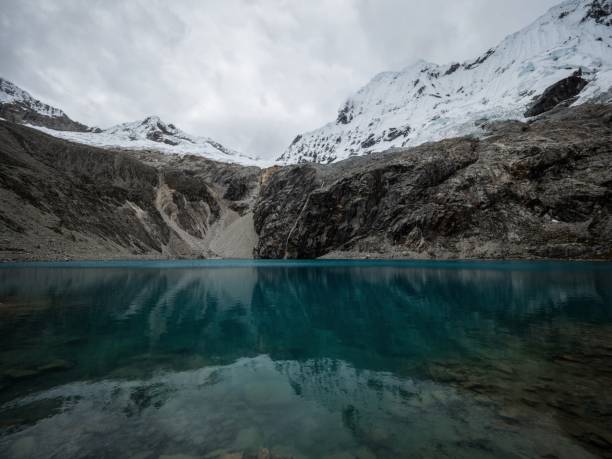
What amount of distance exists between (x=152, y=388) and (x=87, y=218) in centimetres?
9144

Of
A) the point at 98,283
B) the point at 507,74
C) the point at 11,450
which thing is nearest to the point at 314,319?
the point at 11,450

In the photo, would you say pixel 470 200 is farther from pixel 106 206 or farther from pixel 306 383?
pixel 106 206

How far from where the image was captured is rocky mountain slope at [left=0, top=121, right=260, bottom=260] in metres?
70.6

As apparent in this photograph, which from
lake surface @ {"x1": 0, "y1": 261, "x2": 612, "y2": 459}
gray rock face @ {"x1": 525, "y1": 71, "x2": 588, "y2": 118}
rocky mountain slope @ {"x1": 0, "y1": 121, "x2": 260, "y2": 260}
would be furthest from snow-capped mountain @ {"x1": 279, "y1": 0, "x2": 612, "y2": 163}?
lake surface @ {"x1": 0, "y1": 261, "x2": 612, "y2": 459}

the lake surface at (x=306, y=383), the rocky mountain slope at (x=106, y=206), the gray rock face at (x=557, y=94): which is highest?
the gray rock face at (x=557, y=94)

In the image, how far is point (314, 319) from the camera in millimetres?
19750

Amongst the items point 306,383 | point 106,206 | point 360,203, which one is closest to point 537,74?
point 360,203

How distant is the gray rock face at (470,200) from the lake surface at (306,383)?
6156 cm

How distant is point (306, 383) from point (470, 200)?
3375 inches

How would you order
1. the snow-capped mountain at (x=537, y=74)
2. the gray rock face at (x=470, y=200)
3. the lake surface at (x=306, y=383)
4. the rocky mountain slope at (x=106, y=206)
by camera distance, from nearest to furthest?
the lake surface at (x=306, y=383) < the rocky mountain slope at (x=106, y=206) < the gray rock face at (x=470, y=200) < the snow-capped mountain at (x=537, y=74)

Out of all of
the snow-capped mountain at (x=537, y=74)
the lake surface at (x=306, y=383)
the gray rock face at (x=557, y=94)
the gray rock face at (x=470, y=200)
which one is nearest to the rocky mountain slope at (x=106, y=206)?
the gray rock face at (x=470, y=200)

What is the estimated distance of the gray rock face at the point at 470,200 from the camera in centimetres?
7225

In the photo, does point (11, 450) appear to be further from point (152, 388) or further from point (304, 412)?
point (304, 412)

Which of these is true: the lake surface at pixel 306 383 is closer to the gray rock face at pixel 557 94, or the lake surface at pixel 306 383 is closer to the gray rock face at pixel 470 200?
the gray rock face at pixel 470 200
